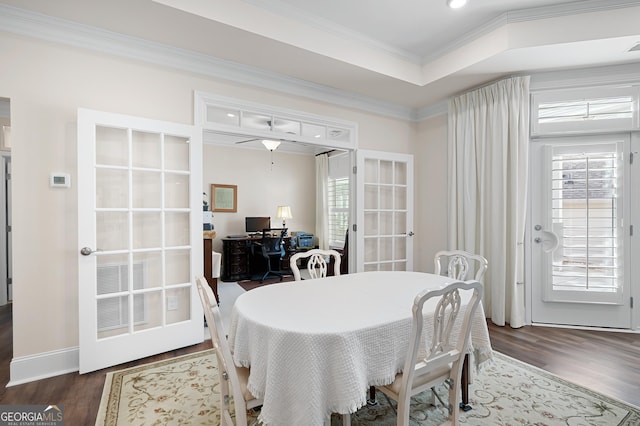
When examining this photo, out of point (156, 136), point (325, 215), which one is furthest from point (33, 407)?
point (325, 215)

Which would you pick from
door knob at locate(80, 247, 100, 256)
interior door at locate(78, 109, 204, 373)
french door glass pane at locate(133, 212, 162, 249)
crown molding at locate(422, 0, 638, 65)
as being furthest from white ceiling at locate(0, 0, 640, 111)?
door knob at locate(80, 247, 100, 256)

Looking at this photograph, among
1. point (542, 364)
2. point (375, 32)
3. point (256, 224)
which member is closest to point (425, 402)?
point (542, 364)

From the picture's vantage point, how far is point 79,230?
235 cm

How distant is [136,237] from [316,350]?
2075 mm

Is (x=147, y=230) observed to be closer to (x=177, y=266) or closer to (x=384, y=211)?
(x=177, y=266)

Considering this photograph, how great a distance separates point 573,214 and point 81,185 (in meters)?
4.57

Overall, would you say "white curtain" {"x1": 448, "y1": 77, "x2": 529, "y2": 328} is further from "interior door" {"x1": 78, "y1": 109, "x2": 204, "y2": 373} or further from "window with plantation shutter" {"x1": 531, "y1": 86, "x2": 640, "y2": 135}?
"interior door" {"x1": 78, "y1": 109, "x2": 204, "y2": 373}

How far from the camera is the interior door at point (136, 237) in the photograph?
7.82 feet

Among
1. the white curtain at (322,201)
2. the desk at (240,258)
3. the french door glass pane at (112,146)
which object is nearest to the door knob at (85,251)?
the french door glass pane at (112,146)

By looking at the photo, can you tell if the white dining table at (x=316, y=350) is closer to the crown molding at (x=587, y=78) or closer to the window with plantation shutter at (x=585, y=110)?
the window with plantation shutter at (x=585, y=110)

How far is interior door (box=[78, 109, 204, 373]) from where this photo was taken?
2385 mm

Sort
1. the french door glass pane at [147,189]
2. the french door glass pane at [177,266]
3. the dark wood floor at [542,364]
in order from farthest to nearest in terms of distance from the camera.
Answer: the french door glass pane at [177,266], the french door glass pane at [147,189], the dark wood floor at [542,364]

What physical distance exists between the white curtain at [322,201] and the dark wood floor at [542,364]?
406 centimetres

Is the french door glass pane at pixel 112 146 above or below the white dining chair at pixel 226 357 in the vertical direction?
above
